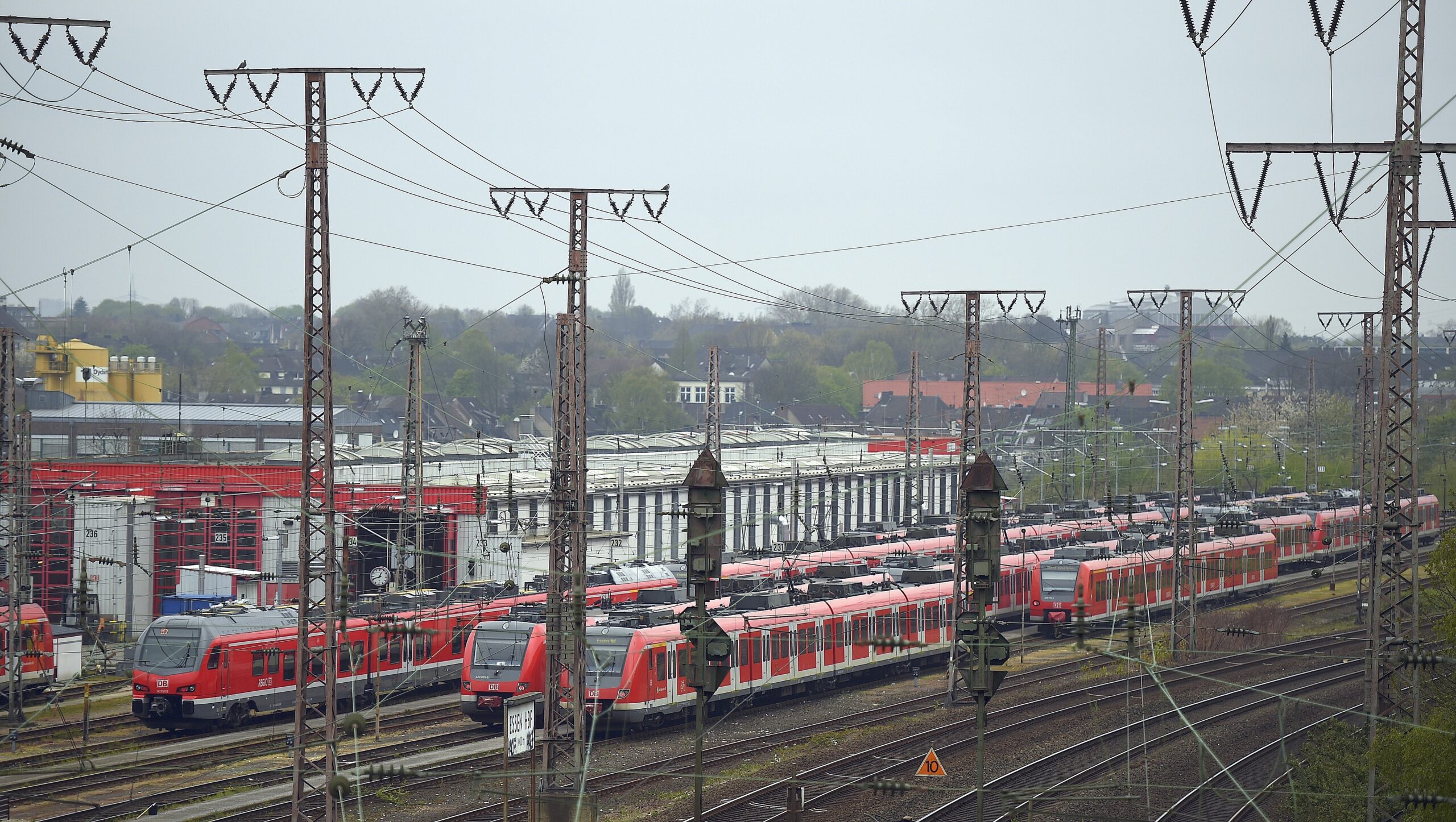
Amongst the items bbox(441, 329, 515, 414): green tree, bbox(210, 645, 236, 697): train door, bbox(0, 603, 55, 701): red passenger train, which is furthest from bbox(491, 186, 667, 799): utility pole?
bbox(441, 329, 515, 414): green tree

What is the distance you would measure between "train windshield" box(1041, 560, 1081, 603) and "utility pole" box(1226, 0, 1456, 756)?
82.2 ft

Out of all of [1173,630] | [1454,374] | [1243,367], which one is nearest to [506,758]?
[1173,630]

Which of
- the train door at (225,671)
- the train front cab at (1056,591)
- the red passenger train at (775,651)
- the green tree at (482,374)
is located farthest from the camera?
the green tree at (482,374)

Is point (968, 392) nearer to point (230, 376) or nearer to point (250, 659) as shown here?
point (250, 659)

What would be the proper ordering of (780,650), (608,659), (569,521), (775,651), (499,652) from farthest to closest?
(780,650) → (775,651) → (499,652) → (608,659) → (569,521)

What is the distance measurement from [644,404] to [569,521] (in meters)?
100.0

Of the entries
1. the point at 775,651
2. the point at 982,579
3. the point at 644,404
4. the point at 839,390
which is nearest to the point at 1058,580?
the point at 775,651

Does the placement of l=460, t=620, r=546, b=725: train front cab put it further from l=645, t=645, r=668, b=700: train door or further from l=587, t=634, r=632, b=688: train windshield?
l=645, t=645, r=668, b=700: train door

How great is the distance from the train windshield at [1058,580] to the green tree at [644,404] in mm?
72870

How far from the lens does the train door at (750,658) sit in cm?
3388

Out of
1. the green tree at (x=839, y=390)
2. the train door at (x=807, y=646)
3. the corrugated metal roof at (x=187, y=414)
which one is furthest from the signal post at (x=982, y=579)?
the green tree at (x=839, y=390)

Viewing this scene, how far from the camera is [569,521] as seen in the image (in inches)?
943

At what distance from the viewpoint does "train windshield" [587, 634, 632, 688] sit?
30812 millimetres

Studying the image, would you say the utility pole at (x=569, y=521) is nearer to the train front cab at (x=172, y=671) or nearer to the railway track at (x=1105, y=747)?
the railway track at (x=1105, y=747)
